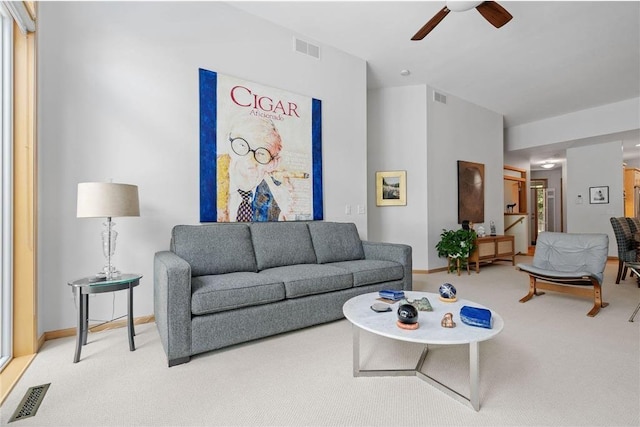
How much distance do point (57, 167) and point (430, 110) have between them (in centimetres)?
513

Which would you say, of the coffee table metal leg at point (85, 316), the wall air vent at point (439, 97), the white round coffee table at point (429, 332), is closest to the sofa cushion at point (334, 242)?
the white round coffee table at point (429, 332)

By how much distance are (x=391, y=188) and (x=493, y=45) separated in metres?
2.46

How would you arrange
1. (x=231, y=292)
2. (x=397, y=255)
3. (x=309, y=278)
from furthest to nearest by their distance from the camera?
(x=397, y=255) → (x=309, y=278) → (x=231, y=292)

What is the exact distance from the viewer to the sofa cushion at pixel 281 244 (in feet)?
10.0

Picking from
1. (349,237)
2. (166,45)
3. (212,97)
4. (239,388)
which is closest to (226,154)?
(212,97)

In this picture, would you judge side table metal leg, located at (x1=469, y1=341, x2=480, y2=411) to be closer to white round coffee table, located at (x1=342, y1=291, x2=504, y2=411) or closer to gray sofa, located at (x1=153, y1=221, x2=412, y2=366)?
white round coffee table, located at (x1=342, y1=291, x2=504, y2=411)

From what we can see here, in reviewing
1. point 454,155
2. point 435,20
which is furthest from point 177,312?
point 454,155

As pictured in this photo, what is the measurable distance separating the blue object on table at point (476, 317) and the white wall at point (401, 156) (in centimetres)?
360

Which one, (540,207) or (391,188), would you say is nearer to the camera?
(391,188)

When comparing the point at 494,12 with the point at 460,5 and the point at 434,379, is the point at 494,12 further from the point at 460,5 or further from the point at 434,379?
the point at 434,379

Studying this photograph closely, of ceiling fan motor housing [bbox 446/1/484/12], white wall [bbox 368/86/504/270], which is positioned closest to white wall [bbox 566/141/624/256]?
white wall [bbox 368/86/504/270]

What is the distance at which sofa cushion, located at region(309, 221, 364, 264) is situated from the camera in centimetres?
341

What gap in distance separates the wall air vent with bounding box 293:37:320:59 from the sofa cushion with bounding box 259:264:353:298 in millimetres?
2662

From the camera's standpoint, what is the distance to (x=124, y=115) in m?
2.81
